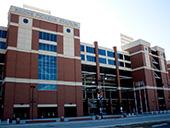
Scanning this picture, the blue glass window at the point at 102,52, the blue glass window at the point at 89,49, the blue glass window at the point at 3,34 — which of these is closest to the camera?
the blue glass window at the point at 3,34

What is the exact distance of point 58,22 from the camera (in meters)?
58.2

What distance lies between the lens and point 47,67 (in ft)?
173

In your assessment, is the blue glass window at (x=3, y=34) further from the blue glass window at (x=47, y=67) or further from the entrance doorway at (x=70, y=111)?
the entrance doorway at (x=70, y=111)

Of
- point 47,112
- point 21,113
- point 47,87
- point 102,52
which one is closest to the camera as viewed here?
point 21,113

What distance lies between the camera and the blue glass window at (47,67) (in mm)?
51469

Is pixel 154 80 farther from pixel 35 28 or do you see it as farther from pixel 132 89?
pixel 35 28

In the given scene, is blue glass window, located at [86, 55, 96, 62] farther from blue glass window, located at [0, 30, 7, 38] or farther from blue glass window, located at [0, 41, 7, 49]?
blue glass window, located at [0, 30, 7, 38]

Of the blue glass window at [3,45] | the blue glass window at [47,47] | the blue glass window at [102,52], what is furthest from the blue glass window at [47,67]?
the blue glass window at [102,52]

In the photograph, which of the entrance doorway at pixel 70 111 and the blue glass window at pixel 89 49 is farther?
the blue glass window at pixel 89 49

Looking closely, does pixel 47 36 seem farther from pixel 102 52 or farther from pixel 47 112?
pixel 102 52

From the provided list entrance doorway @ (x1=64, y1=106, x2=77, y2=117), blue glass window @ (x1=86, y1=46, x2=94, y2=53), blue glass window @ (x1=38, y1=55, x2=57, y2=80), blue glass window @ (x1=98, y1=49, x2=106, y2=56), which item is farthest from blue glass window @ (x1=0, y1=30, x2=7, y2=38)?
blue glass window @ (x1=98, y1=49, x2=106, y2=56)

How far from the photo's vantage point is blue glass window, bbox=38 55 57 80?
51469 mm

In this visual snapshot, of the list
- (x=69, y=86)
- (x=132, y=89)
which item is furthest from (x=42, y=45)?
(x=132, y=89)

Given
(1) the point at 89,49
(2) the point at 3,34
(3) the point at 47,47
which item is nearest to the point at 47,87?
(3) the point at 47,47
